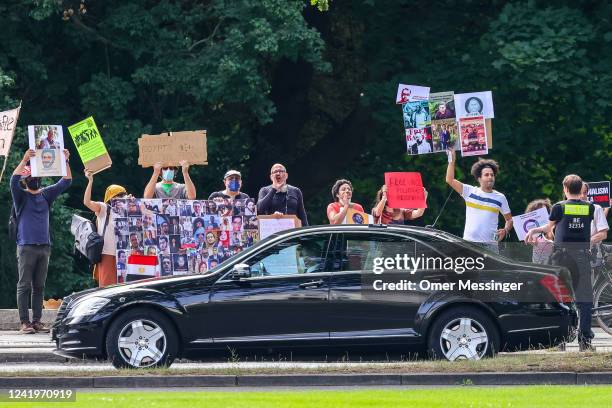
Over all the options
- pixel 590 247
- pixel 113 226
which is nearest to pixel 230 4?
pixel 113 226

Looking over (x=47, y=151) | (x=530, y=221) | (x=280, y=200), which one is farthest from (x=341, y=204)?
(x=47, y=151)

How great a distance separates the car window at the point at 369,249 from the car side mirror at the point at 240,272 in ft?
3.08

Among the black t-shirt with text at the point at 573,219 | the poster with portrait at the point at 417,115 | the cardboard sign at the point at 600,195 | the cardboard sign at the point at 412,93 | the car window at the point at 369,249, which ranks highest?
the cardboard sign at the point at 412,93

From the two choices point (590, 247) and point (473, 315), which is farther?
point (590, 247)

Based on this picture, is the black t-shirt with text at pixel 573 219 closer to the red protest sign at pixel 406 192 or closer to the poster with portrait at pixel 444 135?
the red protest sign at pixel 406 192

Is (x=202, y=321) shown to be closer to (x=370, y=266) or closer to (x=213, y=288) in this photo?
(x=213, y=288)

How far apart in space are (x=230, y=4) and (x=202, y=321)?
471 inches

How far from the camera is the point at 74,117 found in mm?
28000

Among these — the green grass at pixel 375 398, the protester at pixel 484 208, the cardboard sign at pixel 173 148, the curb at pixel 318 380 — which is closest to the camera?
the green grass at pixel 375 398

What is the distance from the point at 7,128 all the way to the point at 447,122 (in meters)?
5.52

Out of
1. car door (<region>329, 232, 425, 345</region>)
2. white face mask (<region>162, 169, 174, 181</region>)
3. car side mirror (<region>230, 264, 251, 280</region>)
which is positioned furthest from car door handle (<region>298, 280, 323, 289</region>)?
white face mask (<region>162, 169, 174, 181</region>)

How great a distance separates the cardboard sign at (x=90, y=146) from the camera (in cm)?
1973

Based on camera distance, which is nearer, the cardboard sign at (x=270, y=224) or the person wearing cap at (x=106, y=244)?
the cardboard sign at (x=270, y=224)

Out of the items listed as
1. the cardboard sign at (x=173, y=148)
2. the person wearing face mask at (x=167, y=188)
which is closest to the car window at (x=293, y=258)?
the person wearing face mask at (x=167, y=188)
